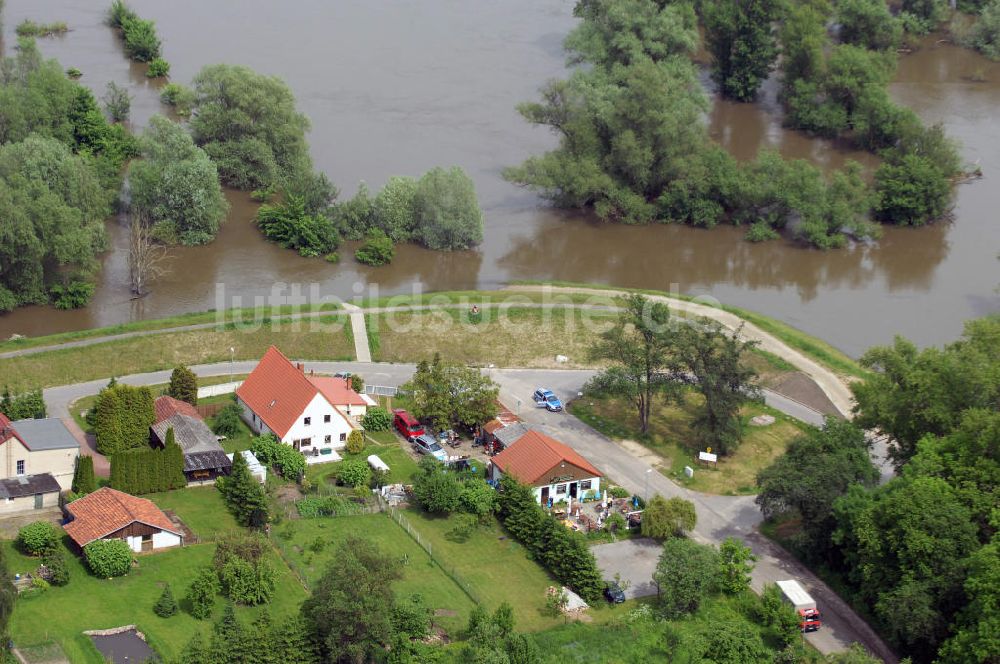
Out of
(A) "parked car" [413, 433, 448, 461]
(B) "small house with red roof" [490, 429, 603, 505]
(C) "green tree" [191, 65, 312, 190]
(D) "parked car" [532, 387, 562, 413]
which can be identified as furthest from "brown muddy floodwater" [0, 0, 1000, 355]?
(B) "small house with red roof" [490, 429, 603, 505]

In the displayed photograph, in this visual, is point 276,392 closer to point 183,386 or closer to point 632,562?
point 183,386

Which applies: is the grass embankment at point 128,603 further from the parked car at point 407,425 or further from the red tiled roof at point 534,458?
the parked car at point 407,425

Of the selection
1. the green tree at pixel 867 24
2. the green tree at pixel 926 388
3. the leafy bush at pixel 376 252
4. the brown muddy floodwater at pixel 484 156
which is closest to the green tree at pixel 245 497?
the brown muddy floodwater at pixel 484 156

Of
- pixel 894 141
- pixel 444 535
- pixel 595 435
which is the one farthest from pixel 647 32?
pixel 444 535

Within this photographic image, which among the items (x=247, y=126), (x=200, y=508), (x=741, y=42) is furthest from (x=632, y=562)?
(x=741, y=42)

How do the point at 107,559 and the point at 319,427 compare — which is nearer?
the point at 107,559

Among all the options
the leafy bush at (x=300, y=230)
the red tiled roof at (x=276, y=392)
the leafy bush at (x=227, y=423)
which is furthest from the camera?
the leafy bush at (x=300, y=230)

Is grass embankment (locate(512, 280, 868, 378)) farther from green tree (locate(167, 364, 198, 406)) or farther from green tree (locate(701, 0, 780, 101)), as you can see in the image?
green tree (locate(701, 0, 780, 101))
